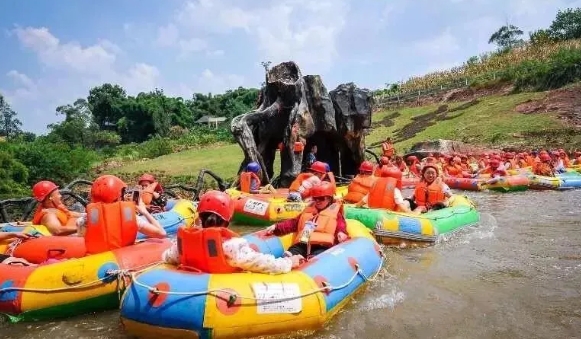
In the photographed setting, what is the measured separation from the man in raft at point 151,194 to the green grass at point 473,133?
10.9 meters

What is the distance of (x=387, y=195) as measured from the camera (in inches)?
350

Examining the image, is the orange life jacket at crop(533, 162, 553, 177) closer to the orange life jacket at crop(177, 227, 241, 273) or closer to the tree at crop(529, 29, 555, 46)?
the orange life jacket at crop(177, 227, 241, 273)

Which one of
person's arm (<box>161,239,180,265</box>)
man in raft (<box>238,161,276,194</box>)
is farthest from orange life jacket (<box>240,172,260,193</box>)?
person's arm (<box>161,239,180,265</box>)

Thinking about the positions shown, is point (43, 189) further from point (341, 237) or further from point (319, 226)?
point (341, 237)

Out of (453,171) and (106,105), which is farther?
(106,105)

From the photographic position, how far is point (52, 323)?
209 inches

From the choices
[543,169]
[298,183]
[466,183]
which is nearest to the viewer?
[298,183]

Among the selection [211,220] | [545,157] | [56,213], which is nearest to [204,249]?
[211,220]

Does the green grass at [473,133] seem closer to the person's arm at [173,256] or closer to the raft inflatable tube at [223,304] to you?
the person's arm at [173,256]

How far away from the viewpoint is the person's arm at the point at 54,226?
699cm

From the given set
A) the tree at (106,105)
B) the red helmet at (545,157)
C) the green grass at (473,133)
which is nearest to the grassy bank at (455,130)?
the green grass at (473,133)

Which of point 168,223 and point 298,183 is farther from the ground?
Result: point 298,183

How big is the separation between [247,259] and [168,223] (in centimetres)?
412

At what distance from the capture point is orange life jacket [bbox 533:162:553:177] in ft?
52.2
